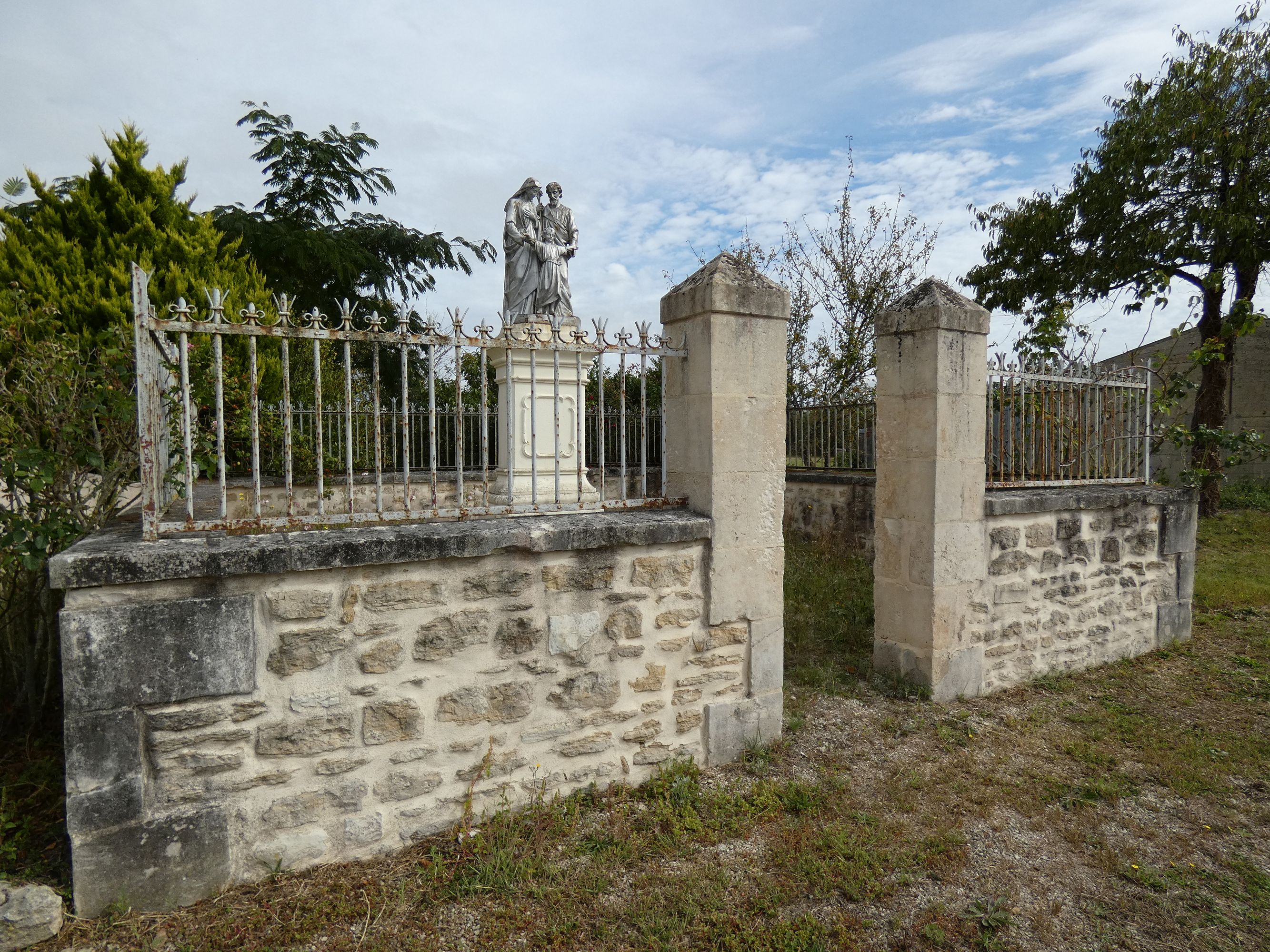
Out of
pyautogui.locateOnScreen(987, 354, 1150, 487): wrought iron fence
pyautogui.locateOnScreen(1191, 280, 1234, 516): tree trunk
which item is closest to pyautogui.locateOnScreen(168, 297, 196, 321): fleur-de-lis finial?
pyautogui.locateOnScreen(987, 354, 1150, 487): wrought iron fence

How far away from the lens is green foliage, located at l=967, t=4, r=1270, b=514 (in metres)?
9.95

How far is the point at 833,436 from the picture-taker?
8.95m

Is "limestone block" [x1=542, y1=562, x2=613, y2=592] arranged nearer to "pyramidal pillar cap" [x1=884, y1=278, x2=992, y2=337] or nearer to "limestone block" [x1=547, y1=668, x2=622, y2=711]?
"limestone block" [x1=547, y1=668, x2=622, y2=711]

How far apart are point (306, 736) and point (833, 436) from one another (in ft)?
24.4

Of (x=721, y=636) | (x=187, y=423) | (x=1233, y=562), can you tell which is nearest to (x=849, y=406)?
(x=1233, y=562)

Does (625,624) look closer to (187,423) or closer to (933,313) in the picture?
(187,423)

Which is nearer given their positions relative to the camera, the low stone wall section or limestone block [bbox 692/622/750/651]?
the low stone wall section

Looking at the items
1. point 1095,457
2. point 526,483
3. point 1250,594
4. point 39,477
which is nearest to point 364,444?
point 526,483

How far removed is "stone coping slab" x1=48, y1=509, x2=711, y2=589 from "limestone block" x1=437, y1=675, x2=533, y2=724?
0.61 metres

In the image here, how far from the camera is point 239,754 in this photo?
2.65m

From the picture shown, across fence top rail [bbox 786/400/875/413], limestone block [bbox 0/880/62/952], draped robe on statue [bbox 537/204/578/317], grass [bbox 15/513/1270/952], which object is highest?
draped robe on statue [bbox 537/204/578/317]

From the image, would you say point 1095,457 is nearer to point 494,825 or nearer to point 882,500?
point 882,500

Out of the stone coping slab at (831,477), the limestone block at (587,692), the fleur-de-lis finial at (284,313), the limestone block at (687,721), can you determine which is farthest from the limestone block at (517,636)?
the stone coping slab at (831,477)

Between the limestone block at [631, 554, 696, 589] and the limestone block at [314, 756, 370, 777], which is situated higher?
the limestone block at [631, 554, 696, 589]
